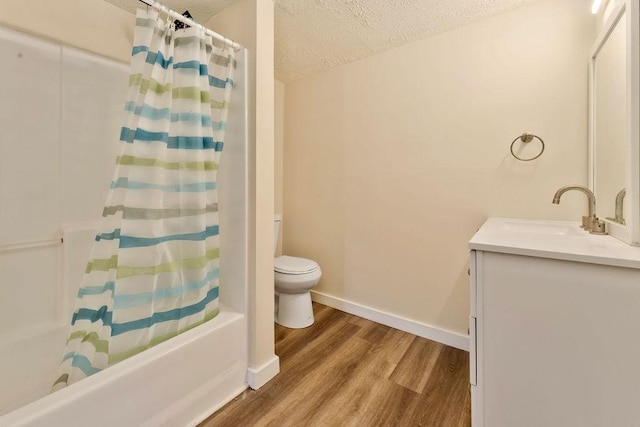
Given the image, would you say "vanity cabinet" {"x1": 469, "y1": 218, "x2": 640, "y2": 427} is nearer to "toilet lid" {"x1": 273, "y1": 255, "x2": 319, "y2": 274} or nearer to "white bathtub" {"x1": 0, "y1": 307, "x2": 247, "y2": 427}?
"white bathtub" {"x1": 0, "y1": 307, "x2": 247, "y2": 427}

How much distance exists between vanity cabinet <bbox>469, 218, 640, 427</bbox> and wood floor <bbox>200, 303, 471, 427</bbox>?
43 centimetres

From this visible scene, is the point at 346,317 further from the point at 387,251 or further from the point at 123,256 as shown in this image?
the point at 123,256

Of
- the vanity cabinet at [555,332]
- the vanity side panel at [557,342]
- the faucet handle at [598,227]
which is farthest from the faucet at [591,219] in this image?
the vanity side panel at [557,342]

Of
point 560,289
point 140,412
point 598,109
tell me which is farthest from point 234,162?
point 598,109

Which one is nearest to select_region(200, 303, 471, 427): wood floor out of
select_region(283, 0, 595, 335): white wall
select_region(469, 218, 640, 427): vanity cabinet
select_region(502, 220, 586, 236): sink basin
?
select_region(283, 0, 595, 335): white wall

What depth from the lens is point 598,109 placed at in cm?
127

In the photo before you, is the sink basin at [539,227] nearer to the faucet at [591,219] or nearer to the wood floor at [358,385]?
the faucet at [591,219]

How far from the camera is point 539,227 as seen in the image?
138 cm

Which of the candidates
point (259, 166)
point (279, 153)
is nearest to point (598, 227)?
point (259, 166)

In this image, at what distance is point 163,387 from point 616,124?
85.5 inches

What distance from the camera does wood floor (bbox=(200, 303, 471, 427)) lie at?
47.8 inches

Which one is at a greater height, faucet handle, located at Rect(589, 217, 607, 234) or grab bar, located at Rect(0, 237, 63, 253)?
faucet handle, located at Rect(589, 217, 607, 234)

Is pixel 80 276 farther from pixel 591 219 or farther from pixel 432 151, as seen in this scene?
pixel 591 219

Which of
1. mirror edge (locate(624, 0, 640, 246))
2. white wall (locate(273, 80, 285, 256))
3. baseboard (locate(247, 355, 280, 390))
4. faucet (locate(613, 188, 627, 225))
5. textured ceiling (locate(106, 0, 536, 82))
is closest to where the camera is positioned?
mirror edge (locate(624, 0, 640, 246))
